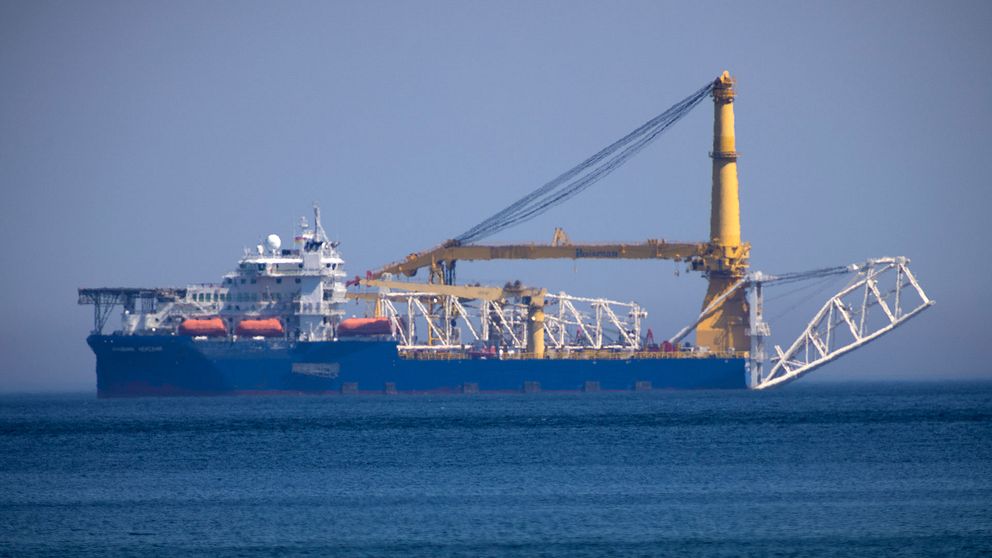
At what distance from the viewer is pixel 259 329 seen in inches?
2884

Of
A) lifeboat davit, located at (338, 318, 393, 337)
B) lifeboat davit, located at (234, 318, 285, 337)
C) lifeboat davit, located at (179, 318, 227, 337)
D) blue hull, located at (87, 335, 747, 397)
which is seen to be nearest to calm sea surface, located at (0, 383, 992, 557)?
blue hull, located at (87, 335, 747, 397)

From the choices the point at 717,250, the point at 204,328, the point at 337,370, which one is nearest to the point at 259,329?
the point at 204,328

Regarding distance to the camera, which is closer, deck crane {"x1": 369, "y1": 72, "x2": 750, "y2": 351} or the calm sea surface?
the calm sea surface

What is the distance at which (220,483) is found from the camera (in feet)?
117

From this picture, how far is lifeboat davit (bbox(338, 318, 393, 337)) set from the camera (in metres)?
74.8

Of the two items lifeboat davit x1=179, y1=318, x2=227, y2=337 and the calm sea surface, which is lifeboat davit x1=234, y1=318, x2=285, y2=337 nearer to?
lifeboat davit x1=179, y1=318, x2=227, y2=337

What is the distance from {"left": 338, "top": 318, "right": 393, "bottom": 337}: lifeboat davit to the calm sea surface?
15.1m

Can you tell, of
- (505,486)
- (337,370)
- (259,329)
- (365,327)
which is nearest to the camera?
(505,486)

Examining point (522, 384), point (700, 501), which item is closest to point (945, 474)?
point (700, 501)

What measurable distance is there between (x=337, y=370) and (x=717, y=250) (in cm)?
2009

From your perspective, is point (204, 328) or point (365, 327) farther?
point (365, 327)

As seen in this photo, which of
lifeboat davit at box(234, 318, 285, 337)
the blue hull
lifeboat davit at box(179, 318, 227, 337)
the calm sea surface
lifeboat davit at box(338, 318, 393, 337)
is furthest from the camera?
lifeboat davit at box(338, 318, 393, 337)

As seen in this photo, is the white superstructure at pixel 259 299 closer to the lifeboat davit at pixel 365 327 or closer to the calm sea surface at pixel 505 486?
the lifeboat davit at pixel 365 327

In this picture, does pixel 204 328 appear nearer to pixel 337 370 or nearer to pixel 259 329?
pixel 259 329
